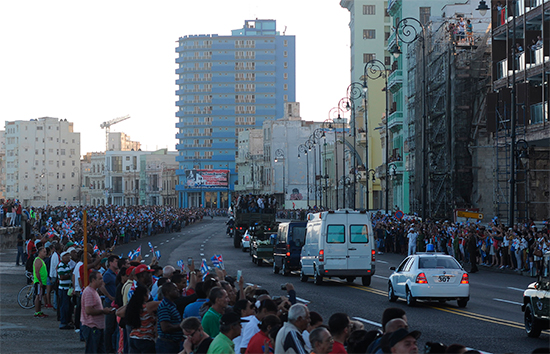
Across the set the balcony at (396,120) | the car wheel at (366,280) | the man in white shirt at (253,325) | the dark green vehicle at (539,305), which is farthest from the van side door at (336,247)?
the balcony at (396,120)

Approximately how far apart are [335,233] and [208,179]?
139 metres

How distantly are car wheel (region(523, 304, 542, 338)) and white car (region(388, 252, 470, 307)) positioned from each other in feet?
14.4

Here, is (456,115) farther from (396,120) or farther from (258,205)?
(396,120)

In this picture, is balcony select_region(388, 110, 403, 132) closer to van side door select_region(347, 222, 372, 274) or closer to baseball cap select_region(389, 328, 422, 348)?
van side door select_region(347, 222, 372, 274)

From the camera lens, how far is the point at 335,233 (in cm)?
2525

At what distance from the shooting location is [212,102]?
624 ft

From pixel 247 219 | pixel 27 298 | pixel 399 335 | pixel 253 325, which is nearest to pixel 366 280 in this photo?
pixel 27 298

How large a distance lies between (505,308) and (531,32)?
25465 mm

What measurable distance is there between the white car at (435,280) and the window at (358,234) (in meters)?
5.73

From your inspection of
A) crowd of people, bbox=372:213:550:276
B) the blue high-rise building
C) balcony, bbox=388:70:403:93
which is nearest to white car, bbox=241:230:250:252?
crowd of people, bbox=372:213:550:276

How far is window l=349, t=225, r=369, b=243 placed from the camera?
82.7 ft

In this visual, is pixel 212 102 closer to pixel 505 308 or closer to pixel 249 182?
pixel 249 182

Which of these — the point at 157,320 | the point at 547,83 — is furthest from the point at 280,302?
the point at 547,83

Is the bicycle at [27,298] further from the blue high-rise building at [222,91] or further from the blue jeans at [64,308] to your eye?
the blue high-rise building at [222,91]
